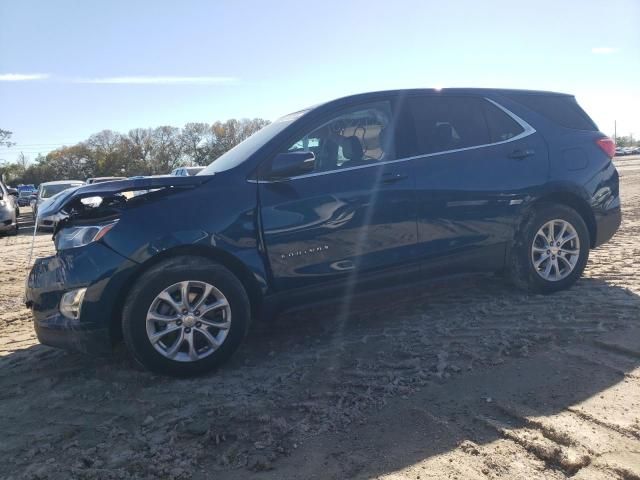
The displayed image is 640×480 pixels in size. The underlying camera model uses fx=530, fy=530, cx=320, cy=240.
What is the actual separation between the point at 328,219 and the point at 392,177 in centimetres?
64

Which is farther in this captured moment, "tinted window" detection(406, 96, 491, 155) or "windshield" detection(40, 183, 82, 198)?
"windshield" detection(40, 183, 82, 198)

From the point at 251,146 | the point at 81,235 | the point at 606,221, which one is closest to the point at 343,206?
the point at 251,146

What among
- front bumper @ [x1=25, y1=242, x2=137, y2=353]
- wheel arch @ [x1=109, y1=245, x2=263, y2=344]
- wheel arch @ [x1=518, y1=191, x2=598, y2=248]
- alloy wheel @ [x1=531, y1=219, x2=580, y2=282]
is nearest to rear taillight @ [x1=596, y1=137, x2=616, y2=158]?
wheel arch @ [x1=518, y1=191, x2=598, y2=248]

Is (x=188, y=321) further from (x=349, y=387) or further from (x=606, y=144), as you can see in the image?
(x=606, y=144)

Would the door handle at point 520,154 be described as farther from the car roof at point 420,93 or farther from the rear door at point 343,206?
the rear door at point 343,206

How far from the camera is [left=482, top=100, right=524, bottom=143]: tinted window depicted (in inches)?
183

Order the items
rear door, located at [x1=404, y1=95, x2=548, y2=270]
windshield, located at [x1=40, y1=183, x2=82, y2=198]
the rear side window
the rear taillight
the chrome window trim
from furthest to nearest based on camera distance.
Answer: windshield, located at [x1=40, y1=183, x2=82, y2=198]
the rear taillight
the rear side window
rear door, located at [x1=404, y1=95, x2=548, y2=270]
the chrome window trim

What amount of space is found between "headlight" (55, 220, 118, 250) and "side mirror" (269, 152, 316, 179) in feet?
3.66

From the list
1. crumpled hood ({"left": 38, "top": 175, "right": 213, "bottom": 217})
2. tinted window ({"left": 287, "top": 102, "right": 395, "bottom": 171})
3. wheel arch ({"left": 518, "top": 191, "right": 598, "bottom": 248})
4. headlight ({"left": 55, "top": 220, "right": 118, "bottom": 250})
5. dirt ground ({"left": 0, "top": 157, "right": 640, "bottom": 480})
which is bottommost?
dirt ground ({"left": 0, "top": 157, "right": 640, "bottom": 480})

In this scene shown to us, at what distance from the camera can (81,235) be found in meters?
3.41

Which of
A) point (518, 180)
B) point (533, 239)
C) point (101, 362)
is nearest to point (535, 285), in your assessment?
point (533, 239)

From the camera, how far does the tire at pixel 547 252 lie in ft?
15.3

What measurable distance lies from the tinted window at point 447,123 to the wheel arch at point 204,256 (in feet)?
5.62

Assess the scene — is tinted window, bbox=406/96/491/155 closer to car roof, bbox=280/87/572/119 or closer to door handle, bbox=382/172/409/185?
car roof, bbox=280/87/572/119
